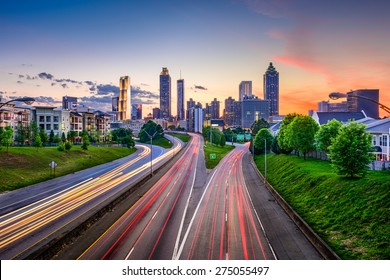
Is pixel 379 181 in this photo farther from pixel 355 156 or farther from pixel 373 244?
pixel 373 244

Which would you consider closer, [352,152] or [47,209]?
[47,209]

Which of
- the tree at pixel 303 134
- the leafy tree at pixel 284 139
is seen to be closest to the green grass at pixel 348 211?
the tree at pixel 303 134

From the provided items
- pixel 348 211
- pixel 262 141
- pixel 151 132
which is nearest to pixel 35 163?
pixel 348 211

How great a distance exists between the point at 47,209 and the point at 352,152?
3860 cm

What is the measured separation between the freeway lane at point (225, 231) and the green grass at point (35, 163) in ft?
107

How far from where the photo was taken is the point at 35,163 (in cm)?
6009

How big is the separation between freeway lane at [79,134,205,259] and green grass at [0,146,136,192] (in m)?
23.7

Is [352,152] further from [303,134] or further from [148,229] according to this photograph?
[303,134]

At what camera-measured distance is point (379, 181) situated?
1179 inches

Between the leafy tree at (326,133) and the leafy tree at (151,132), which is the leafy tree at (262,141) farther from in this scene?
the leafy tree at (151,132)

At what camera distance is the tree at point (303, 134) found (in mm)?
62562

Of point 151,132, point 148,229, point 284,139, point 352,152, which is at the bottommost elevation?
point 148,229

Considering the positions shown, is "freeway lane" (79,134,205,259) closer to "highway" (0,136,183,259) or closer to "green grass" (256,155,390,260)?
"highway" (0,136,183,259)

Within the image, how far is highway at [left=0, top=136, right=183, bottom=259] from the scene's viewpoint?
945 inches
